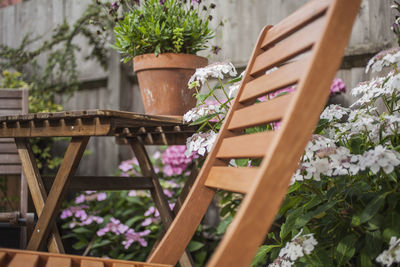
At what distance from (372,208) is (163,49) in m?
1.09

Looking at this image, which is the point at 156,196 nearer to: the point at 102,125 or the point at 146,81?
the point at 146,81

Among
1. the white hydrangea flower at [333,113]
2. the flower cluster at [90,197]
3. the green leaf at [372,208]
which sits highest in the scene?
the white hydrangea flower at [333,113]

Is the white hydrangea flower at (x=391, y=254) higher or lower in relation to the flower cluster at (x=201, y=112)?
lower

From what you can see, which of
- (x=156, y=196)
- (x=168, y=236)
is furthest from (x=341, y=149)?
(x=156, y=196)

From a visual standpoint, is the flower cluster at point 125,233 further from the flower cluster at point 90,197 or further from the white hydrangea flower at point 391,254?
the white hydrangea flower at point 391,254

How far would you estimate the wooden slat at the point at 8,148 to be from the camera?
2.36 meters

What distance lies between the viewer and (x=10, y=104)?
2480mm

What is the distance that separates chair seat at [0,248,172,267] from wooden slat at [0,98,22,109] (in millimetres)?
1552

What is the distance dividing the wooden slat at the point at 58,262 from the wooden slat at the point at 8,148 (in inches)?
Result: 56.5

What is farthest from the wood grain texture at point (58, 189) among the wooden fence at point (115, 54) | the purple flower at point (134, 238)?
the wooden fence at point (115, 54)

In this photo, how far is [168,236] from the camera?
107cm

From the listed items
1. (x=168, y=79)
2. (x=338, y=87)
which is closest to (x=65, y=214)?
(x=168, y=79)

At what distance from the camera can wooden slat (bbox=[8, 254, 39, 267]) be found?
99cm

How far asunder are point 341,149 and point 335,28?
0.56 meters
